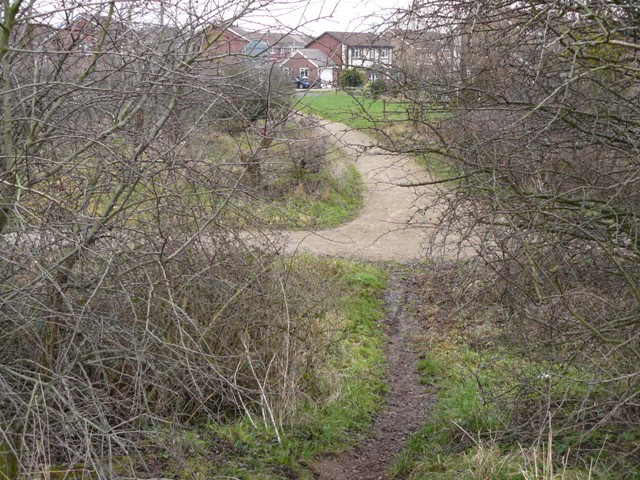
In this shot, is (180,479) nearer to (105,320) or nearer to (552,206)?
(105,320)

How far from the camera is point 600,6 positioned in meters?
4.80

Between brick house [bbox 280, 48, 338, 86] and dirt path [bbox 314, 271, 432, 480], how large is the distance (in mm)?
3054

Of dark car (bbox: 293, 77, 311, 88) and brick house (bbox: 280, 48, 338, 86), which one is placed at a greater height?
brick house (bbox: 280, 48, 338, 86)

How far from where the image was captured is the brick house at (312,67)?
5.13 m

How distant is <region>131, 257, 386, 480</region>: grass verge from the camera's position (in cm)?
567

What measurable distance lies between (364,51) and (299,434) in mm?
3260

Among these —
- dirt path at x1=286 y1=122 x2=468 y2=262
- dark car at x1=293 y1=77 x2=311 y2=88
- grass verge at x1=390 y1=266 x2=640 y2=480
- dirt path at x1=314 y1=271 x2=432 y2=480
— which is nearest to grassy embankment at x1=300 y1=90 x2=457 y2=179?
dark car at x1=293 y1=77 x2=311 y2=88

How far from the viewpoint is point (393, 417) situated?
7.72 metres

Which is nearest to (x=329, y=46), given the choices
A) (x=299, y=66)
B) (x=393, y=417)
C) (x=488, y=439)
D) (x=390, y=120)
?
(x=299, y=66)

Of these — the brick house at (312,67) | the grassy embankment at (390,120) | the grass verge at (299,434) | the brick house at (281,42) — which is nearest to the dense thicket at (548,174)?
the grassy embankment at (390,120)

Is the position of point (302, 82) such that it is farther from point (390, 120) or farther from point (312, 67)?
point (390, 120)

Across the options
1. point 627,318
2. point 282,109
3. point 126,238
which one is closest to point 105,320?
point 126,238

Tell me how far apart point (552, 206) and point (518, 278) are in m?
0.59

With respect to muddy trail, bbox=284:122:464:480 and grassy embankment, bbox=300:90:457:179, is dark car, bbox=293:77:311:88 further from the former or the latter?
muddy trail, bbox=284:122:464:480
